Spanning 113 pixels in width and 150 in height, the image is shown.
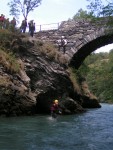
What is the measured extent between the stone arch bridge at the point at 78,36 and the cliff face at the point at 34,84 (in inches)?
182

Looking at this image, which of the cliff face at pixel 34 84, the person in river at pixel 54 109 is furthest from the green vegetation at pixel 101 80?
the person in river at pixel 54 109

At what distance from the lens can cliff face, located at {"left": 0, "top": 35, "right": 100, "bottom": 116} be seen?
20.3 meters

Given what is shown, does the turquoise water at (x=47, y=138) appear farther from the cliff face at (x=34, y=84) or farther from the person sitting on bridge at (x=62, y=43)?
the person sitting on bridge at (x=62, y=43)

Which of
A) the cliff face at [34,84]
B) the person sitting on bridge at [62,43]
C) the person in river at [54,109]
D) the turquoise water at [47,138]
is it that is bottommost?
the turquoise water at [47,138]

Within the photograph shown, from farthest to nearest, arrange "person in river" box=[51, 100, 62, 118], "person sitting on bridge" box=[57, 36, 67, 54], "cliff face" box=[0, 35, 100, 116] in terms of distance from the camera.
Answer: "person sitting on bridge" box=[57, 36, 67, 54], "person in river" box=[51, 100, 62, 118], "cliff face" box=[0, 35, 100, 116]

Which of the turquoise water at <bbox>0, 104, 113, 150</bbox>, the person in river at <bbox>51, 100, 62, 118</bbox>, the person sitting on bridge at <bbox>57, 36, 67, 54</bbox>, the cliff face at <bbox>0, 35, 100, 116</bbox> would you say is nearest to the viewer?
the turquoise water at <bbox>0, 104, 113, 150</bbox>

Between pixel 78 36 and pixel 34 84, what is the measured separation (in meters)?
8.87

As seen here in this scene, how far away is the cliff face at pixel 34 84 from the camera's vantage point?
66.7 feet

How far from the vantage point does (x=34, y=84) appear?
2361 centimetres

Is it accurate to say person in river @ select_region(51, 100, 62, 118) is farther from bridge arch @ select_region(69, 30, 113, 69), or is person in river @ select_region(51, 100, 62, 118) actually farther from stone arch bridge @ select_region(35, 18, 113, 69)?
bridge arch @ select_region(69, 30, 113, 69)

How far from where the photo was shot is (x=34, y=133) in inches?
564

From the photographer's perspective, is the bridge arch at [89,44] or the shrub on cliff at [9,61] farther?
the bridge arch at [89,44]

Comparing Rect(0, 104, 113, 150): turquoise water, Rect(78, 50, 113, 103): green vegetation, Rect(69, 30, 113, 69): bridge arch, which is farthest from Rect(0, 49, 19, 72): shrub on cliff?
Rect(78, 50, 113, 103): green vegetation

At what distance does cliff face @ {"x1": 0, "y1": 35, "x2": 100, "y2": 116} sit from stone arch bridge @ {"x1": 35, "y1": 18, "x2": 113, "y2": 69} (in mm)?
4613
